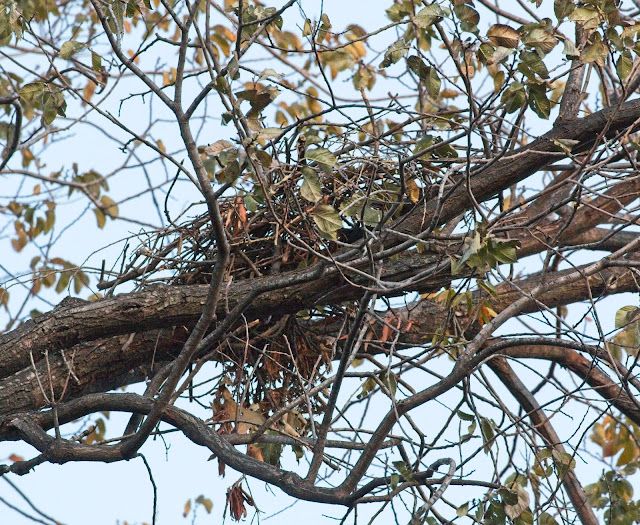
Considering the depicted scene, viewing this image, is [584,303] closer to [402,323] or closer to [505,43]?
[402,323]

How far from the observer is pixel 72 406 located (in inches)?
97.3

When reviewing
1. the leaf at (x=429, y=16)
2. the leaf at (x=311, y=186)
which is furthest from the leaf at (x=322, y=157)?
the leaf at (x=429, y=16)

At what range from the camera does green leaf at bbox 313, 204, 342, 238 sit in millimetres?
2061

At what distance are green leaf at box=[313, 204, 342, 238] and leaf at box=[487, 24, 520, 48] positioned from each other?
25.9 inches

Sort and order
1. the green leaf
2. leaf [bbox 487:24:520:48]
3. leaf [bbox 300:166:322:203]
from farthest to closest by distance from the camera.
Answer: leaf [bbox 487:24:520:48], the green leaf, leaf [bbox 300:166:322:203]

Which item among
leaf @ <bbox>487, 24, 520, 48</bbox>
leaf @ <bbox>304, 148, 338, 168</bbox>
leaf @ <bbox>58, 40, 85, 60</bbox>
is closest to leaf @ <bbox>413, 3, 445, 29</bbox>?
leaf @ <bbox>487, 24, 520, 48</bbox>

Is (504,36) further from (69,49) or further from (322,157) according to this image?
(69,49)

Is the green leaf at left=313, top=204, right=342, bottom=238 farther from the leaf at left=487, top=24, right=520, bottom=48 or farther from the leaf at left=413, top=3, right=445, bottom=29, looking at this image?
the leaf at left=487, top=24, right=520, bottom=48

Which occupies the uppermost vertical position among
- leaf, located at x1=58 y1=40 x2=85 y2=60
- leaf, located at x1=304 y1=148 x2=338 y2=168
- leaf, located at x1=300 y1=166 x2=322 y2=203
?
leaf, located at x1=58 y1=40 x2=85 y2=60

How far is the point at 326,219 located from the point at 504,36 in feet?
2.28

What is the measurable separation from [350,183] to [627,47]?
0.94m

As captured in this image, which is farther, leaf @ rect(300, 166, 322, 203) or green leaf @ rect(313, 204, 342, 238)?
green leaf @ rect(313, 204, 342, 238)

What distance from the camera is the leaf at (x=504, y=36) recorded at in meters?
2.23

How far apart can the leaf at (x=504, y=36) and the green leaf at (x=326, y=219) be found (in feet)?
2.16
